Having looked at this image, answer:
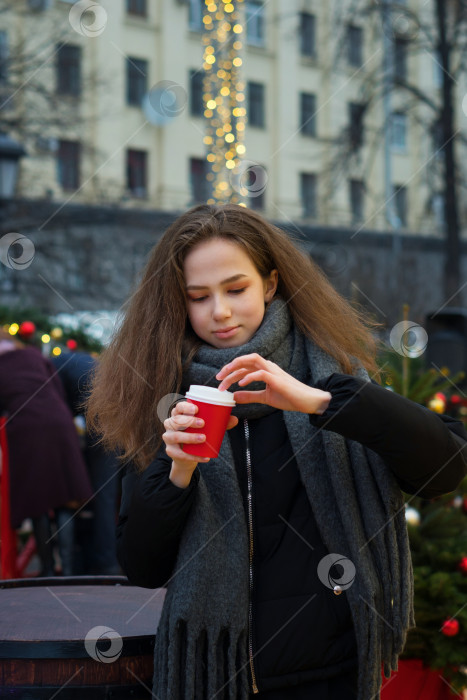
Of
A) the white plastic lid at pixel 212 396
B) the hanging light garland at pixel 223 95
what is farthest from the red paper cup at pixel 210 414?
the hanging light garland at pixel 223 95

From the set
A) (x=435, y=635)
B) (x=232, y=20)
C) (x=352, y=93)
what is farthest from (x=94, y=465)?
(x=352, y=93)

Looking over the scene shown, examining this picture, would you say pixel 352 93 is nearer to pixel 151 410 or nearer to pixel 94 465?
pixel 94 465

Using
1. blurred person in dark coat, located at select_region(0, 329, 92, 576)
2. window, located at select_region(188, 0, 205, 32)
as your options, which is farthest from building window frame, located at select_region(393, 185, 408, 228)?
blurred person in dark coat, located at select_region(0, 329, 92, 576)

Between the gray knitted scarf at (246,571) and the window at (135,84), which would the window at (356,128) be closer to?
the gray knitted scarf at (246,571)

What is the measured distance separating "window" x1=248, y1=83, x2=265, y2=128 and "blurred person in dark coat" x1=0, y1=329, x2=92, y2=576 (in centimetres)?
2888

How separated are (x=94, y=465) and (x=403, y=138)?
32125 millimetres

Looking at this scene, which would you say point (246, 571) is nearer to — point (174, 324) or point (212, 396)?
point (212, 396)

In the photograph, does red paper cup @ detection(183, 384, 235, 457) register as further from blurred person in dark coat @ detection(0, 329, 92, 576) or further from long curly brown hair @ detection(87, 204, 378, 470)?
blurred person in dark coat @ detection(0, 329, 92, 576)

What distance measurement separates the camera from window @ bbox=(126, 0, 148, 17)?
A: 30.8m

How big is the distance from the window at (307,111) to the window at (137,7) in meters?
6.66

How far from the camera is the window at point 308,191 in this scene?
34031 mm

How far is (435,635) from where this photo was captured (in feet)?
11.4

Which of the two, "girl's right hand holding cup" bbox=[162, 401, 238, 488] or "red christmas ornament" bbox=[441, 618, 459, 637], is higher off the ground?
"girl's right hand holding cup" bbox=[162, 401, 238, 488]

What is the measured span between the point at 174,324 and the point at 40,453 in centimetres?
389
